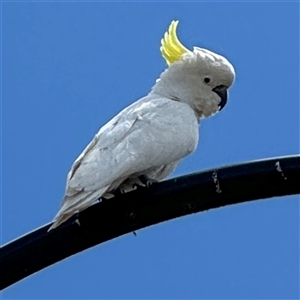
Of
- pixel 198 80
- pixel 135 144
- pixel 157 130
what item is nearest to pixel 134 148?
pixel 135 144

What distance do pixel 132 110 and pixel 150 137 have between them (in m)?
0.31

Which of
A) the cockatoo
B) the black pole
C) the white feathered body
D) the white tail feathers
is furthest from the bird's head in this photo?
the black pole

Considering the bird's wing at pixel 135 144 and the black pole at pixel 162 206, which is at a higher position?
the bird's wing at pixel 135 144

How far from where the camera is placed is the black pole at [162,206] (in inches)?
84.3

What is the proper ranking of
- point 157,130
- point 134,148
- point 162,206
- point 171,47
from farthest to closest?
point 171,47 < point 157,130 < point 134,148 < point 162,206

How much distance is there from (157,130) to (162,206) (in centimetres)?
105

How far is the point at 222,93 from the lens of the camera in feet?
12.6

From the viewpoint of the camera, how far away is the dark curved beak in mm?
3838

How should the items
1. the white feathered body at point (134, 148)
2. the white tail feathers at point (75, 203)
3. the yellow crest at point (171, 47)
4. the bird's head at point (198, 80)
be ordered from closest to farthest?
A: 1. the white tail feathers at point (75, 203)
2. the white feathered body at point (134, 148)
3. the bird's head at point (198, 80)
4. the yellow crest at point (171, 47)

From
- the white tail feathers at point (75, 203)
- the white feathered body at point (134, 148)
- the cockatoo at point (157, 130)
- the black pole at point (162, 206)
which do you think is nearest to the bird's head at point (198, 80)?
the cockatoo at point (157, 130)

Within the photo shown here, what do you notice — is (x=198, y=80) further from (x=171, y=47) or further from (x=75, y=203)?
(x=75, y=203)

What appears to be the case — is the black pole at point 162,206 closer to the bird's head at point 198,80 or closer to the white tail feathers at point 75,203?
the white tail feathers at point 75,203

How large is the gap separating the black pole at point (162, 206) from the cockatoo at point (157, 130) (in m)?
0.10

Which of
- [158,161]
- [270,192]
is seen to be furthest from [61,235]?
[158,161]
